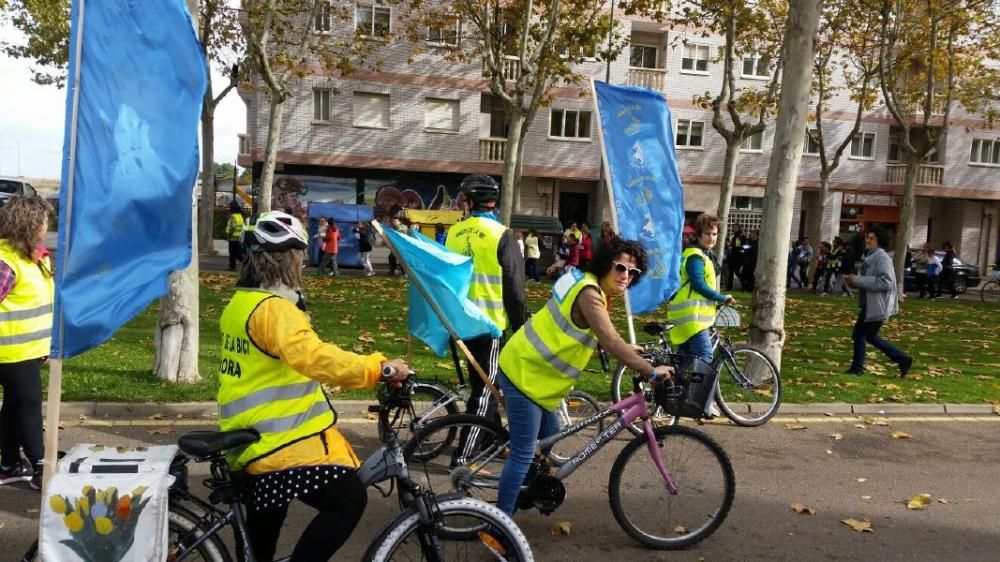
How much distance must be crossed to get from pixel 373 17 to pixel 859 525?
25.1 metres

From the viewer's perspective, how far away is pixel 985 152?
116ft

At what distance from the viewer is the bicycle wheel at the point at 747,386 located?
7344 mm

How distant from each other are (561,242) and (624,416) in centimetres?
1940

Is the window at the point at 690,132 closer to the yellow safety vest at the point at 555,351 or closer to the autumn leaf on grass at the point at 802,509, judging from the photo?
the autumn leaf on grass at the point at 802,509

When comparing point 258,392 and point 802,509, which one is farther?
point 802,509

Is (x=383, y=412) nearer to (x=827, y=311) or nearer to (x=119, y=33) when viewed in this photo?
(x=119, y=33)

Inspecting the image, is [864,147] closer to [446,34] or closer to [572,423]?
[446,34]

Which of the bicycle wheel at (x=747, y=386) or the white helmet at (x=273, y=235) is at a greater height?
the white helmet at (x=273, y=235)

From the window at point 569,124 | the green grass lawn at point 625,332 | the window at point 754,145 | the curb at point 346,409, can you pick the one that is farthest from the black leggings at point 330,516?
the window at point 754,145

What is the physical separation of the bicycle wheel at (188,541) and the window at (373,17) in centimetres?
2552

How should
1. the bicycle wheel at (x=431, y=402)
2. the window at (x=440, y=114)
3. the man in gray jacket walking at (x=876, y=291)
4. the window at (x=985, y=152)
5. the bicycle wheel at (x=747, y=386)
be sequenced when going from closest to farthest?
the bicycle wheel at (x=431, y=402) → the bicycle wheel at (x=747, y=386) → the man in gray jacket walking at (x=876, y=291) → the window at (x=440, y=114) → the window at (x=985, y=152)

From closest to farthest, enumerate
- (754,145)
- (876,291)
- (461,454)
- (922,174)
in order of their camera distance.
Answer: (461,454) → (876,291) → (754,145) → (922,174)

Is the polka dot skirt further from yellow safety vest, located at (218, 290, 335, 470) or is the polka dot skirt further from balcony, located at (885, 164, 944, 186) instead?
balcony, located at (885, 164, 944, 186)

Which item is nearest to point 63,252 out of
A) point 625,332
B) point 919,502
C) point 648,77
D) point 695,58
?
point 919,502
